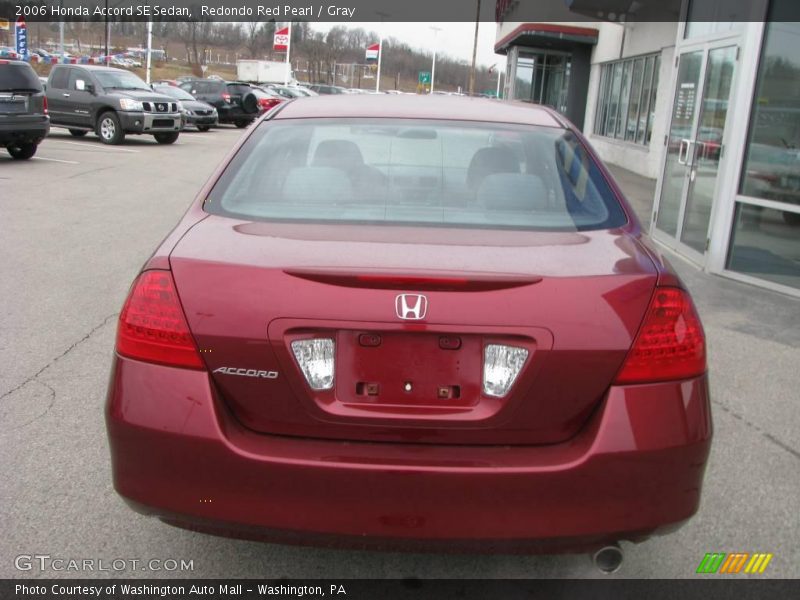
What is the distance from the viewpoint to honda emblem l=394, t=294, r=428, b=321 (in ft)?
7.05

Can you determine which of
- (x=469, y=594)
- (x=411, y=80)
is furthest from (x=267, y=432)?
(x=411, y=80)

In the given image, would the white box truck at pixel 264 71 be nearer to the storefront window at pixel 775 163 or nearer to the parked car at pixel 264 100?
the parked car at pixel 264 100

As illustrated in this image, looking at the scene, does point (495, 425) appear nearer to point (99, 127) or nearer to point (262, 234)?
point (262, 234)

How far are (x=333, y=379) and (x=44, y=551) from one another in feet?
→ 4.73

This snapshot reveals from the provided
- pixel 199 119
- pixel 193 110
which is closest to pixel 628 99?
pixel 199 119

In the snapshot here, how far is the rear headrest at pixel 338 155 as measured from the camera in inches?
119

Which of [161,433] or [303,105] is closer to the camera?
[161,433]

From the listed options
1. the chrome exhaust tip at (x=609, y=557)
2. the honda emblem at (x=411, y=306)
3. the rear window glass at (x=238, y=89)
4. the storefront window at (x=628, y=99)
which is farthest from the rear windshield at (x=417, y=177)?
the rear window glass at (x=238, y=89)

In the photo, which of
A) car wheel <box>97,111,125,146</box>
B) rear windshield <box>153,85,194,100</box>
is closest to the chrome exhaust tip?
car wheel <box>97,111,125,146</box>

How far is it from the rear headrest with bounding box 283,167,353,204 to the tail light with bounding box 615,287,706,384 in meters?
1.14

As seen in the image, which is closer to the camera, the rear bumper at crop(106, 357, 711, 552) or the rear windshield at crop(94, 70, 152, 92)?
the rear bumper at crop(106, 357, 711, 552)

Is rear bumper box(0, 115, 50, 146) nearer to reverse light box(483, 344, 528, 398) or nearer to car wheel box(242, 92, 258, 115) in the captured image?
reverse light box(483, 344, 528, 398)

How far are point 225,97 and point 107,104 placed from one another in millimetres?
10520

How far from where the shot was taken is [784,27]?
7.36m
